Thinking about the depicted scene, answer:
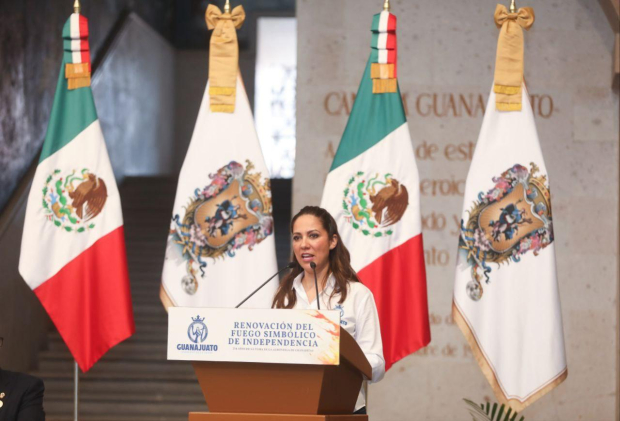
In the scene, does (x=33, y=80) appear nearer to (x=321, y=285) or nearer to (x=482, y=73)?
(x=482, y=73)

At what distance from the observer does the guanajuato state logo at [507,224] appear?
16.1 feet

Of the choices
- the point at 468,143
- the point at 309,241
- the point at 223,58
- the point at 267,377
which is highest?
the point at 223,58

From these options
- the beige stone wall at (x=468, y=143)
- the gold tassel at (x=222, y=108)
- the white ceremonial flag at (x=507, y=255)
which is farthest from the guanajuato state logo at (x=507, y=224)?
the gold tassel at (x=222, y=108)

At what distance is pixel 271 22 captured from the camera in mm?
14820

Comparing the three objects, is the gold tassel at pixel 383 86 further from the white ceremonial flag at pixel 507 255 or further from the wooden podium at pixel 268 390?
the wooden podium at pixel 268 390

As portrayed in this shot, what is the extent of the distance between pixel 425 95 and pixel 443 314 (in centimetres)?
149

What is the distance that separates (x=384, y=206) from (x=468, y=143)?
146cm

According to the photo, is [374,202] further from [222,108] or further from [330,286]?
[330,286]

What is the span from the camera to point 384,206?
4984mm

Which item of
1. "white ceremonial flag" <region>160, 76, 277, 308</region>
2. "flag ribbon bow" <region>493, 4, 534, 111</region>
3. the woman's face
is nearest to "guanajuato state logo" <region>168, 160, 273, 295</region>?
"white ceremonial flag" <region>160, 76, 277, 308</region>

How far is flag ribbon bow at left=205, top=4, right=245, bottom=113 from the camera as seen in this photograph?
4.97m

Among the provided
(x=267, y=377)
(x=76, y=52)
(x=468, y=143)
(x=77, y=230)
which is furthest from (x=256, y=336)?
(x=468, y=143)

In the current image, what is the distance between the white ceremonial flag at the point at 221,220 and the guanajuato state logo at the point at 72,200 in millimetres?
450

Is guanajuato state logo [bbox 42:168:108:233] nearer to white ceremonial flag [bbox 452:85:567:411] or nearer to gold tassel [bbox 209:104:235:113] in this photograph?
gold tassel [bbox 209:104:235:113]
